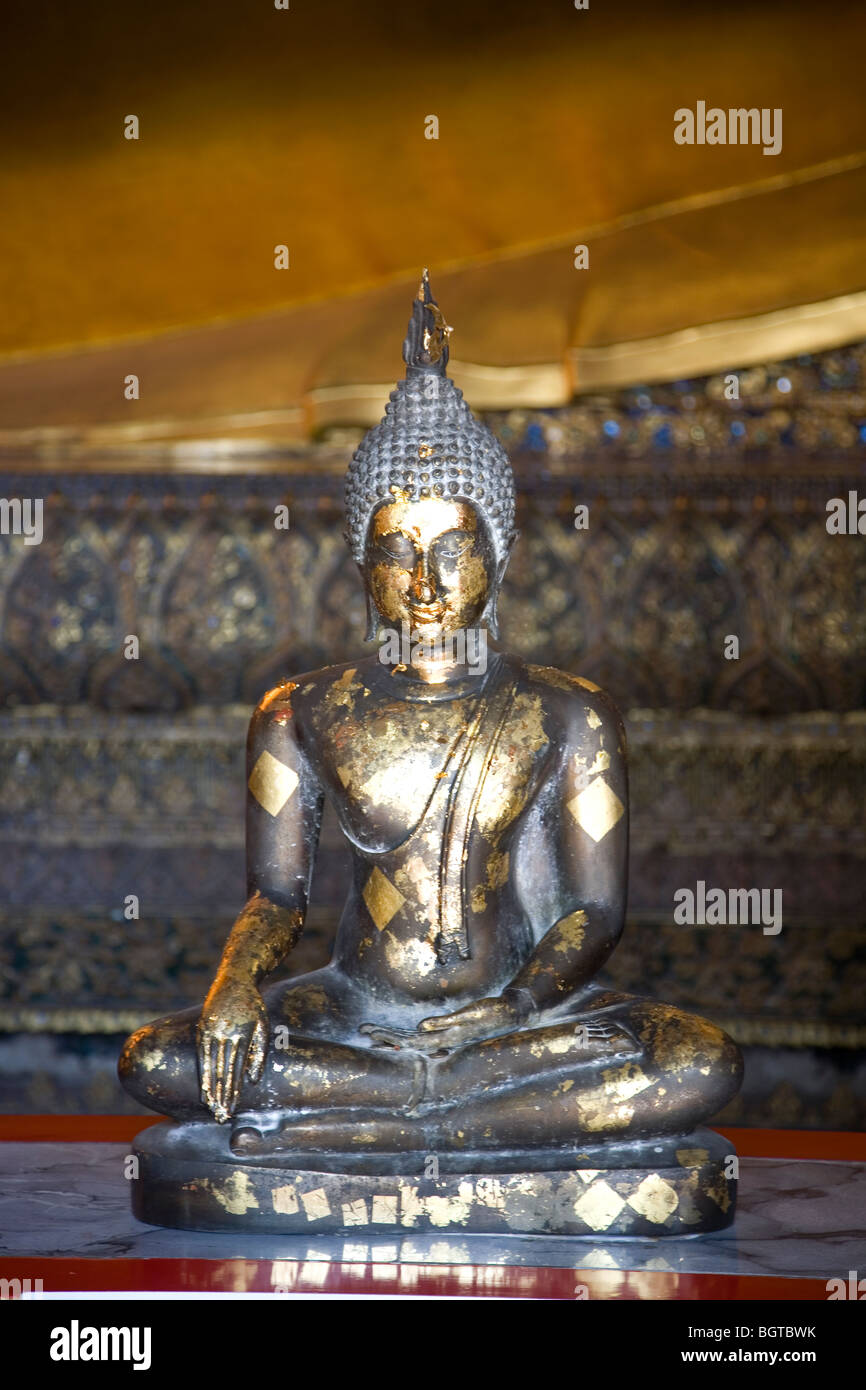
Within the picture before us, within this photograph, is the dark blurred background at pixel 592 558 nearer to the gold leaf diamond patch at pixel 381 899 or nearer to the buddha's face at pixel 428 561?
the gold leaf diamond patch at pixel 381 899

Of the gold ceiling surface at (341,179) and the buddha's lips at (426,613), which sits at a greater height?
the gold ceiling surface at (341,179)

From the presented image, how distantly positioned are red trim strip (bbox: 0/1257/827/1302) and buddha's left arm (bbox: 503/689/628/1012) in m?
0.50

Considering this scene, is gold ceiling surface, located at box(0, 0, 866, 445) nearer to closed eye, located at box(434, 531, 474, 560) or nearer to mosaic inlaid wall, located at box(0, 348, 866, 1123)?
mosaic inlaid wall, located at box(0, 348, 866, 1123)

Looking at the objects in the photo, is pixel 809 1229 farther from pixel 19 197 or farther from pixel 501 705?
pixel 19 197

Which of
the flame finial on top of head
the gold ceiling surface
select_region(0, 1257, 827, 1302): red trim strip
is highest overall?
the gold ceiling surface

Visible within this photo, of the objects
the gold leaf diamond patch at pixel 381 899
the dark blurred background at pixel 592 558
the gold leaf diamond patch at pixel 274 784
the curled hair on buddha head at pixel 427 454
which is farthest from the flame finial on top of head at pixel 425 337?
the dark blurred background at pixel 592 558

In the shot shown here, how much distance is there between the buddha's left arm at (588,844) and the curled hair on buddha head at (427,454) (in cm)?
25

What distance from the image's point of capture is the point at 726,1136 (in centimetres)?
297

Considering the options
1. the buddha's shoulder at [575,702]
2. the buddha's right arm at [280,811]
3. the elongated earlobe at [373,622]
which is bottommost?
the buddha's right arm at [280,811]

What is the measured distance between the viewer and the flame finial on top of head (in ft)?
8.93

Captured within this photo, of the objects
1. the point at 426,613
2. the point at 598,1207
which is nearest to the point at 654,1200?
the point at 598,1207

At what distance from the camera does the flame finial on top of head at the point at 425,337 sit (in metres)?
2.72

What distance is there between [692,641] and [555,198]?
1.33 metres

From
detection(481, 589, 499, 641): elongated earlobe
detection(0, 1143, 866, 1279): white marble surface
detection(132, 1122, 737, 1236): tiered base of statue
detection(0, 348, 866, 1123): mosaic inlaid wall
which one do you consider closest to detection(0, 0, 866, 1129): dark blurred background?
detection(0, 348, 866, 1123): mosaic inlaid wall
